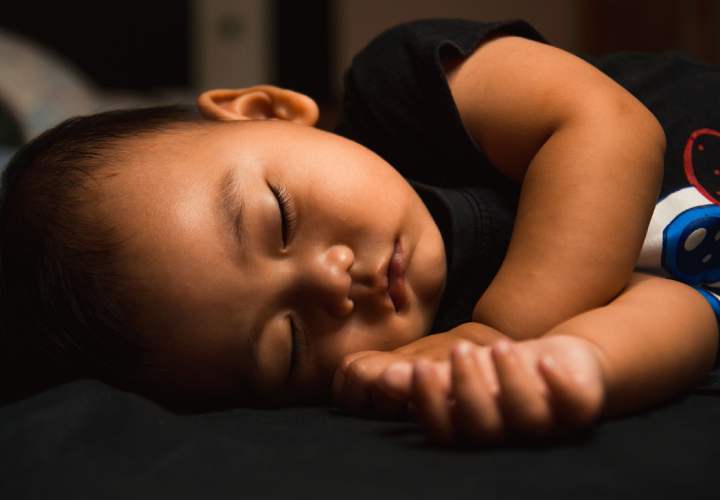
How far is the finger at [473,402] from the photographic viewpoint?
50cm

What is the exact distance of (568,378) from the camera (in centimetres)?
48

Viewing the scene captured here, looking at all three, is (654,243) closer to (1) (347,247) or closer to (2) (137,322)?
(1) (347,247)

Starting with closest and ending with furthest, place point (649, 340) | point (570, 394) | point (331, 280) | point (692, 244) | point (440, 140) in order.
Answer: point (570, 394), point (649, 340), point (331, 280), point (692, 244), point (440, 140)

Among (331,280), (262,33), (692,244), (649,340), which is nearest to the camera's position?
(649,340)

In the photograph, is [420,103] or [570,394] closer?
[570,394]

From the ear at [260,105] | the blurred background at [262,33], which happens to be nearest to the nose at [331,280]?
the ear at [260,105]

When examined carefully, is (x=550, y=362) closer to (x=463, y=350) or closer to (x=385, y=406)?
(x=463, y=350)

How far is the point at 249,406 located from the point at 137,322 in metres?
0.16

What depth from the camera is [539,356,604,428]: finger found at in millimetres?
479

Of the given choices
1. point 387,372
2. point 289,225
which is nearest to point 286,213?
point 289,225

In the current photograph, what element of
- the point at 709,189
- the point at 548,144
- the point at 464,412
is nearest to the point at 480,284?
the point at 548,144

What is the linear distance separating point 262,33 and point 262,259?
311cm

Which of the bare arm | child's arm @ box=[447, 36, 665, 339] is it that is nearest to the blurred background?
child's arm @ box=[447, 36, 665, 339]

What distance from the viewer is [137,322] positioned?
72 cm
